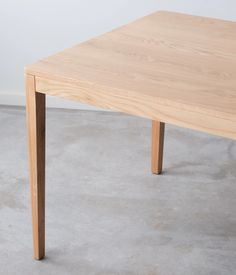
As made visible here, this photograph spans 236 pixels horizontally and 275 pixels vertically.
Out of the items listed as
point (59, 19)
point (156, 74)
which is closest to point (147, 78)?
point (156, 74)

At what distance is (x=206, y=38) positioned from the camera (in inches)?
68.4

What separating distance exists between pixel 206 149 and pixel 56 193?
704 mm

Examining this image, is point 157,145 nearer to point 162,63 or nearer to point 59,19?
point 162,63

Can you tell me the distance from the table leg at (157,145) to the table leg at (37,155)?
23.9 inches

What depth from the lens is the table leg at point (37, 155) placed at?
1.50 m

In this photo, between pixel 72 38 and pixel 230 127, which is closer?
pixel 230 127

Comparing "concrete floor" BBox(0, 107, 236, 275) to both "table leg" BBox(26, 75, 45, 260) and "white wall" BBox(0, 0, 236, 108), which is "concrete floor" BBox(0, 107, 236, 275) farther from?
Result: "white wall" BBox(0, 0, 236, 108)

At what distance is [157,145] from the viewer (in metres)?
2.16

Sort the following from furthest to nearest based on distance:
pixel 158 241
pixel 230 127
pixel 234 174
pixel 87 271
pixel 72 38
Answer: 1. pixel 72 38
2. pixel 234 174
3. pixel 158 241
4. pixel 87 271
5. pixel 230 127

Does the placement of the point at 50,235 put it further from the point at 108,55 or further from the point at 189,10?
the point at 189,10

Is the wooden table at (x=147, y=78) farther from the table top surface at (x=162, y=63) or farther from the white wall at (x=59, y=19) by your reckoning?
the white wall at (x=59, y=19)

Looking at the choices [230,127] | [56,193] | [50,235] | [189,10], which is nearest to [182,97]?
[230,127]

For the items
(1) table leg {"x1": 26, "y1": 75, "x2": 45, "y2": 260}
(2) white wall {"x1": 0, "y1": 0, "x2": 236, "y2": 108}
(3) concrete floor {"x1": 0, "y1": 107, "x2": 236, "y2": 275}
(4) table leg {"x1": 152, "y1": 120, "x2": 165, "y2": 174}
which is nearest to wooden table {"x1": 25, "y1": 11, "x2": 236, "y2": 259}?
(1) table leg {"x1": 26, "y1": 75, "x2": 45, "y2": 260}

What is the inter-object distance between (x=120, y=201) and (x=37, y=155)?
545 mm
